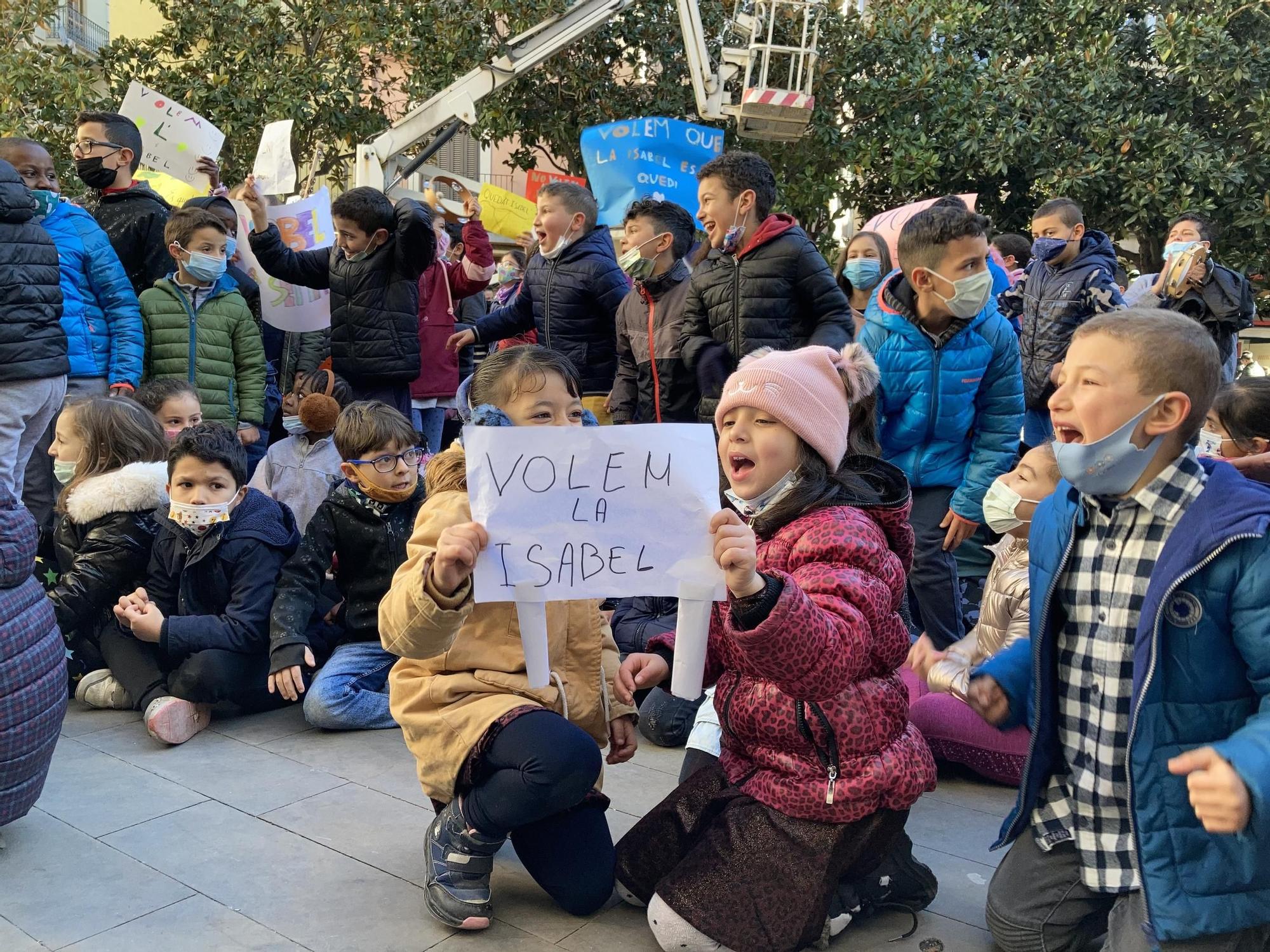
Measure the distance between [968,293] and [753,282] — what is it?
110 cm

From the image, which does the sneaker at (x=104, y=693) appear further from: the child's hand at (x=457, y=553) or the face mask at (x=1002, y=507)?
the face mask at (x=1002, y=507)

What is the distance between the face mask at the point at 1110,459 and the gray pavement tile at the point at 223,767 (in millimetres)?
2436

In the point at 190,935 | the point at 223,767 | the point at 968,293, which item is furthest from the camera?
the point at 968,293

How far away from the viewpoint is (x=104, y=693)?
13.9ft

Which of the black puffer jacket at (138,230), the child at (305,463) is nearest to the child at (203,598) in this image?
the child at (305,463)

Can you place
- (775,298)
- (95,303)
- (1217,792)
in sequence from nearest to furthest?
(1217,792), (775,298), (95,303)

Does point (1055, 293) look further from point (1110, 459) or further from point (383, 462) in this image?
Result: point (1110, 459)

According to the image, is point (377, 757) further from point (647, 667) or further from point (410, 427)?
point (647, 667)

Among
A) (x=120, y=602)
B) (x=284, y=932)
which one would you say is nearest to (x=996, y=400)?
(x=284, y=932)

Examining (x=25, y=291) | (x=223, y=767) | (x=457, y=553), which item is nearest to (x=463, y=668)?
(x=457, y=553)

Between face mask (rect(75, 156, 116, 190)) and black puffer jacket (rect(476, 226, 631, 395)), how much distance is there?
2282 millimetres

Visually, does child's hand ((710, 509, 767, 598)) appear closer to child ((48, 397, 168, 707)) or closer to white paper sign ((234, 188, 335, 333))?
child ((48, 397, 168, 707))

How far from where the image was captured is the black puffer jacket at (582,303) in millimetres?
5828

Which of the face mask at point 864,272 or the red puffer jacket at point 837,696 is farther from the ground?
the face mask at point 864,272
